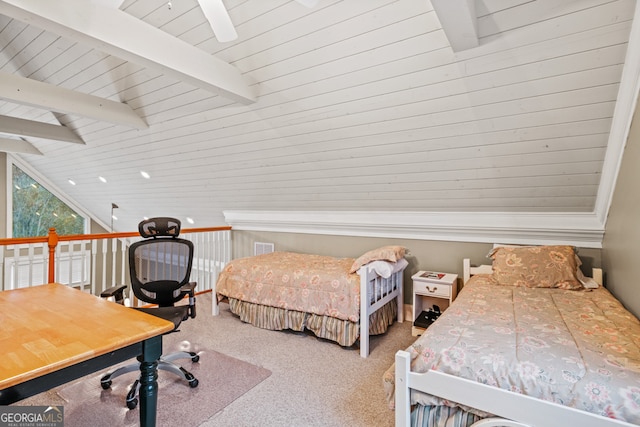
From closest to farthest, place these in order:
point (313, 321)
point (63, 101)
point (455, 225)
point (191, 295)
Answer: point (191, 295)
point (313, 321)
point (63, 101)
point (455, 225)

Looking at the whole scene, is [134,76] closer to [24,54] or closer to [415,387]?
[24,54]

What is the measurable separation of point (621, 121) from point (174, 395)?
3263 mm

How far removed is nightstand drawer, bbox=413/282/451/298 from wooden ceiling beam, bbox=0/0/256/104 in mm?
2253

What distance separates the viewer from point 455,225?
132 inches

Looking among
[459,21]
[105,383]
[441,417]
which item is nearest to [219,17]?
[459,21]

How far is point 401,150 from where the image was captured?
2883mm

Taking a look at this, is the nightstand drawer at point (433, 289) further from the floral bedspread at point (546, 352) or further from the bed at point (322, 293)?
the floral bedspread at point (546, 352)

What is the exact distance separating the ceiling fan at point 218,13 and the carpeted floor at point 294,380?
80.3 inches

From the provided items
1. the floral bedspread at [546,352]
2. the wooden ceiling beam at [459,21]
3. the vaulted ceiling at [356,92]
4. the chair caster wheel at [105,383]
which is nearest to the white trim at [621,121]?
the vaulted ceiling at [356,92]

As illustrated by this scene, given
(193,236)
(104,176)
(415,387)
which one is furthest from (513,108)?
(104,176)

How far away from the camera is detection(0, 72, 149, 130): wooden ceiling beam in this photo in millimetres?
2973

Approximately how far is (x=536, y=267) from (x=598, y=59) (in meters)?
1.49

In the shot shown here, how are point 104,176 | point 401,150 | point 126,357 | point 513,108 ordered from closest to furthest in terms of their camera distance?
point 126,357
point 513,108
point 401,150
point 104,176

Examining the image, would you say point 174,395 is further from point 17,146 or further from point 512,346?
point 17,146
